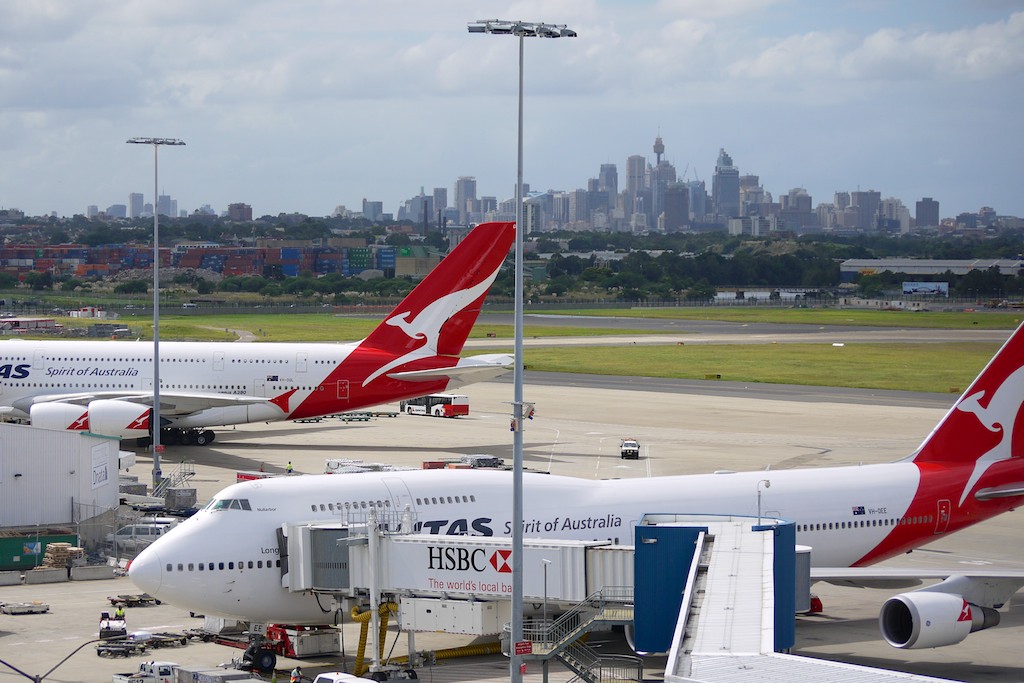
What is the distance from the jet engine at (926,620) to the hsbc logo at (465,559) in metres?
9.24

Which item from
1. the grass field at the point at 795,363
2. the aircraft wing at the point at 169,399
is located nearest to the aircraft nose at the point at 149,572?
the aircraft wing at the point at 169,399

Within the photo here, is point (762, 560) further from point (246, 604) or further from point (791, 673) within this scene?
point (246, 604)

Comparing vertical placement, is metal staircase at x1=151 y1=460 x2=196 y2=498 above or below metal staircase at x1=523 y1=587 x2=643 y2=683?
below

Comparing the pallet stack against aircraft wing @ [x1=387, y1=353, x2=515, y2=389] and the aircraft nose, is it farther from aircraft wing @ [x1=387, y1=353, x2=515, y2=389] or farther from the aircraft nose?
aircraft wing @ [x1=387, y1=353, x2=515, y2=389]

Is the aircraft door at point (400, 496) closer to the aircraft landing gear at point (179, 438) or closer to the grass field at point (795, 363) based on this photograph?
the aircraft landing gear at point (179, 438)

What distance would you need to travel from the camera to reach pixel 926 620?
34.0m

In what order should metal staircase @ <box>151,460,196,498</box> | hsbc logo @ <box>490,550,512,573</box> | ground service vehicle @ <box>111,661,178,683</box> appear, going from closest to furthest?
ground service vehicle @ <box>111,661,178,683</box>
hsbc logo @ <box>490,550,512,573</box>
metal staircase @ <box>151,460,196,498</box>

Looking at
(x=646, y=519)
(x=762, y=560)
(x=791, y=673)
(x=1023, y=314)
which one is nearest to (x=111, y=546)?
(x=646, y=519)

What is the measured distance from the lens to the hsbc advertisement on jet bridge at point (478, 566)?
33.4 metres

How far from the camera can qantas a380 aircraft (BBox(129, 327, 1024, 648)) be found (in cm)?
3397

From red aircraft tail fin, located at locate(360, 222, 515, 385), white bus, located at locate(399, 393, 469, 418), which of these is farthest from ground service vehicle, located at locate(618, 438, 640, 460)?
white bus, located at locate(399, 393, 469, 418)

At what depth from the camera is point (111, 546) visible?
164 feet

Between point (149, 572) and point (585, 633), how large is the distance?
10.1 m

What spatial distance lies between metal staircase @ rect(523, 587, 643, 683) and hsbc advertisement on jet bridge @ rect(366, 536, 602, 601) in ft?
1.72
